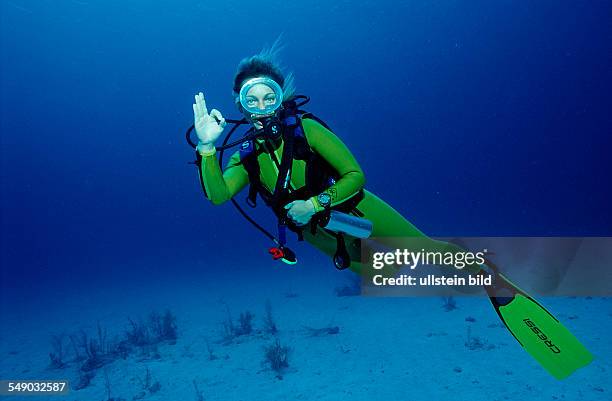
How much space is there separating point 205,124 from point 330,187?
121 cm

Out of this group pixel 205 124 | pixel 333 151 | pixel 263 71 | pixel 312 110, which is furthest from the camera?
pixel 312 110

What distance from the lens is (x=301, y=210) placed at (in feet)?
10.3

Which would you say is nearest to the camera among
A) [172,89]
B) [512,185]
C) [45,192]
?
[512,185]

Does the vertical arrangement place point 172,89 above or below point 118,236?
above

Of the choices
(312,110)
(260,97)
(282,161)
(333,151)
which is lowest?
(282,161)

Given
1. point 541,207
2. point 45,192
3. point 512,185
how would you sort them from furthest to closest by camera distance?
1. point 45,192
2. point 512,185
3. point 541,207

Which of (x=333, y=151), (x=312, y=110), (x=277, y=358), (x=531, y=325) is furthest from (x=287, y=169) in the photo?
(x=312, y=110)

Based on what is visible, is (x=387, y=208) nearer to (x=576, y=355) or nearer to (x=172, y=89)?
(x=576, y=355)

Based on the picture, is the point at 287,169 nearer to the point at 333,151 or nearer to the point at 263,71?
the point at 333,151

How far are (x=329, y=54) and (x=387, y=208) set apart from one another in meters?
71.4

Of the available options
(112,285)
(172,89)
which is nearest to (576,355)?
(112,285)

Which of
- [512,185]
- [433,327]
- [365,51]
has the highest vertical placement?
[365,51]

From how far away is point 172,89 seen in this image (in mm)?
84875

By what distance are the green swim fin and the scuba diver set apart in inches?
12.9
